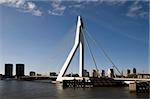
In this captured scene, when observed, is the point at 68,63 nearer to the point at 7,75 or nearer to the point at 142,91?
the point at 142,91

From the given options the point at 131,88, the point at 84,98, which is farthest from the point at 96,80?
the point at 84,98

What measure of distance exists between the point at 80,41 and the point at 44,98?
70.1 ft

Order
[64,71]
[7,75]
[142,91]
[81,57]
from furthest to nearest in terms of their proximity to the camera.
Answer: [7,75] < [64,71] < [81,57] < [142,91]

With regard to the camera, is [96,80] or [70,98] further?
[96,80]

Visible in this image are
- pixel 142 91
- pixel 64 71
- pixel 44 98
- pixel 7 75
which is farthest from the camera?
pixel 7 75

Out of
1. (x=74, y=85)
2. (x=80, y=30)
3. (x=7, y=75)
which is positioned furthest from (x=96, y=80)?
(x=7, y=75)

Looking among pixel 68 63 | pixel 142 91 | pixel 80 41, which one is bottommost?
pixel 142 91

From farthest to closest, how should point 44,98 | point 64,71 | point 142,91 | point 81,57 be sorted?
point 64,71 < point 81,57 < point 142,91 < point 44,98

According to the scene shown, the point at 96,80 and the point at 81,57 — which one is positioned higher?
the point at 81,57

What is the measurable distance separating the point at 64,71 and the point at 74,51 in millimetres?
4500

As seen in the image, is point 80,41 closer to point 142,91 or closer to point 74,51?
point 74,51

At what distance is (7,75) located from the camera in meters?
95.2

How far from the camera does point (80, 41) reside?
4306 cm

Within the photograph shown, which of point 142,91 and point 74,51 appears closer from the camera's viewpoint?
point 142,91
